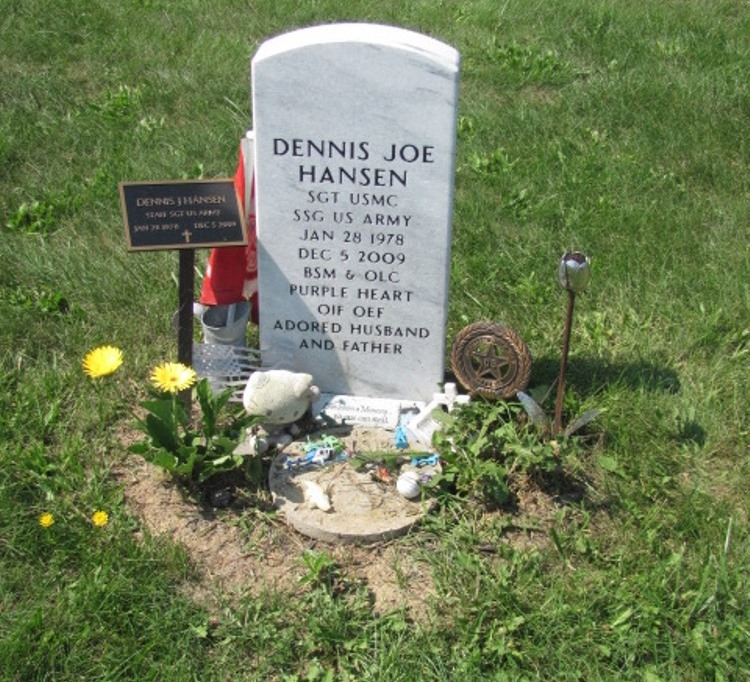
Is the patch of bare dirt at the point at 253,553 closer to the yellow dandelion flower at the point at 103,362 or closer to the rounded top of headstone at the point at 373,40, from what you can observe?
the yellow dandelion flower at the point at 103,362

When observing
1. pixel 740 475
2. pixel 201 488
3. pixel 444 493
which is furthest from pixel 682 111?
pixel 201 488

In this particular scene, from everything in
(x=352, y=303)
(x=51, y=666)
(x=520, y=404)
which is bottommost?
(x=51, y=666)

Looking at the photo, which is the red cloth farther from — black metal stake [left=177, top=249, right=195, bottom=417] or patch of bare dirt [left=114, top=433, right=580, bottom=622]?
patch of bare dirt [left=114, top=433, right=580, bottom=622]

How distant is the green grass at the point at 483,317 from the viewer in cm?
295

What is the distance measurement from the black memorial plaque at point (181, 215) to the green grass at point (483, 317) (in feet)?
2.85

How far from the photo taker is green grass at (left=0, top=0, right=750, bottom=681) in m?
2.95

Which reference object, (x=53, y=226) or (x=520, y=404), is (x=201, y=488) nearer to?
(x=520, y=404)

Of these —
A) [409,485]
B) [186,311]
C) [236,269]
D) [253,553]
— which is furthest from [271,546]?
[236,269]

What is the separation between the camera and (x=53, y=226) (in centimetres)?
514

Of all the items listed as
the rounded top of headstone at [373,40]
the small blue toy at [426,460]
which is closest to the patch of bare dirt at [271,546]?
the small blue toy at [426,460]

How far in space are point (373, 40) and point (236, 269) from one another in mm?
1022

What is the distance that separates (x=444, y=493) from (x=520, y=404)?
0.48 meters

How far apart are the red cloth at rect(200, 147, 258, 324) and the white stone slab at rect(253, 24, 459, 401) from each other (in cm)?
14

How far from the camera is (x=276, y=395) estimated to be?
3605 millimetres
